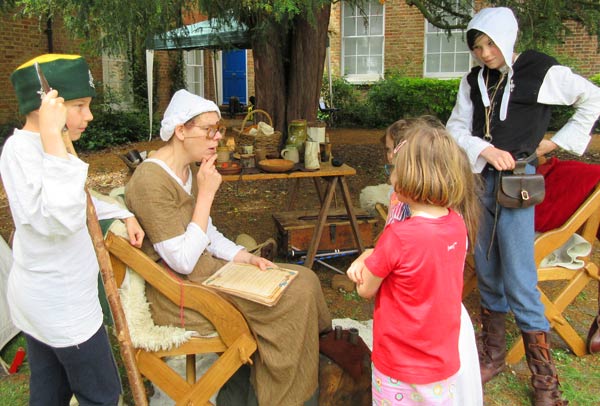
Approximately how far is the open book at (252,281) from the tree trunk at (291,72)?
3.40 m

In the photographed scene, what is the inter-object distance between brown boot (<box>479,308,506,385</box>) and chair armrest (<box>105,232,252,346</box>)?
1.39m

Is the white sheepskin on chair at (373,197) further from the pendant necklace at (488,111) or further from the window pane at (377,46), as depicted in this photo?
the window pane at (377,46)

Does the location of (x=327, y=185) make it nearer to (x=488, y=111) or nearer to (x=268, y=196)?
(x=488, y=111)

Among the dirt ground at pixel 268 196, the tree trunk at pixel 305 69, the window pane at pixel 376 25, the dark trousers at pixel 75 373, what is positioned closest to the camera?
the dark trousers at pixel 75 373

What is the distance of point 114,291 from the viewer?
1863 mm

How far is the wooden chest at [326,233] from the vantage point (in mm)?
4281

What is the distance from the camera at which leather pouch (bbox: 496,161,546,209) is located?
8.30 ft

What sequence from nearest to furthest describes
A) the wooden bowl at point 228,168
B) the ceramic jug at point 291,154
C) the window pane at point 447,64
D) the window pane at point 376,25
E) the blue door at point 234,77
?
the wooden bowl at point 228,168 → the ceramic jug at point 291,154 → the window pane at point 447,64 → the window pane at point 376,25 → the blue door at point 234,77

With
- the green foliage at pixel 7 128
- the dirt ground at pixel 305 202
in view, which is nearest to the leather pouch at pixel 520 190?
the dirt ground at pixel 305 202

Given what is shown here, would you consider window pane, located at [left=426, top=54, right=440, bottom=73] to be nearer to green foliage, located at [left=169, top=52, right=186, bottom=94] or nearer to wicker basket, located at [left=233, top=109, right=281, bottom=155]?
green foliage, located at [left=169, top=52, right=186, bottom=94]

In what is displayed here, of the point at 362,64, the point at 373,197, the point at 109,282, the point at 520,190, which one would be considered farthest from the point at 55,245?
the point at 362,64

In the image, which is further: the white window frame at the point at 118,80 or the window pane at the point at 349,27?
the window pane at the point at 349,27

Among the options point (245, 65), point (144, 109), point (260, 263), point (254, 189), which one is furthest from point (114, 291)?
point (245, 65)

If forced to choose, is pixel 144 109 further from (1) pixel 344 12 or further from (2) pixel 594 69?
(2) pixel 594 69
